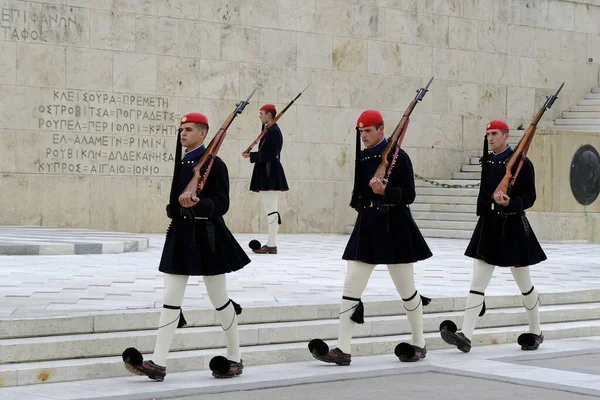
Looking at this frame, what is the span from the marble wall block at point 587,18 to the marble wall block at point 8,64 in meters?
11.9

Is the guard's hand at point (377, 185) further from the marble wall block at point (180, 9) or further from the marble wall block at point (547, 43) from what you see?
the marble wall block at point (547, 43)

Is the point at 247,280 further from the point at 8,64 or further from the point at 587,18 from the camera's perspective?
the point at 587,18

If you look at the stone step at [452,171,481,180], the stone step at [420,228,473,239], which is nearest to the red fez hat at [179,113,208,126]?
the stone step at [420,228,473,239]

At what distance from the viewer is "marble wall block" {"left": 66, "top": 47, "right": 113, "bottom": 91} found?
16.5 metres

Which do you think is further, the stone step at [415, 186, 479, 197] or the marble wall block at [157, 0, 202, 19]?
the stone step at [415, 186, 479, 197]

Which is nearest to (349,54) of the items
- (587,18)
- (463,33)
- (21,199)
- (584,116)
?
(463,33)

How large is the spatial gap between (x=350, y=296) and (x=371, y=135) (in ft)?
3.84

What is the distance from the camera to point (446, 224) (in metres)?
18.4

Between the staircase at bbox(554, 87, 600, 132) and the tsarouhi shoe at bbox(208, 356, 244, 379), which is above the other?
the staircase at bbox(554, 87, 600, 132)

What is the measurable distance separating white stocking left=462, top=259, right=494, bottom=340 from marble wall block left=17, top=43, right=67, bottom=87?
31.4 feet

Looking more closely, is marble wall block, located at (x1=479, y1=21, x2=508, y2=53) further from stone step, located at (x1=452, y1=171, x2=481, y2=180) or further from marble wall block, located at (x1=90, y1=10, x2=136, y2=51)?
marble wall block, located at (x1=90, y1=10, x2=136, y2=51)

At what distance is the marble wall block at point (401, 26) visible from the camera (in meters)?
19.9

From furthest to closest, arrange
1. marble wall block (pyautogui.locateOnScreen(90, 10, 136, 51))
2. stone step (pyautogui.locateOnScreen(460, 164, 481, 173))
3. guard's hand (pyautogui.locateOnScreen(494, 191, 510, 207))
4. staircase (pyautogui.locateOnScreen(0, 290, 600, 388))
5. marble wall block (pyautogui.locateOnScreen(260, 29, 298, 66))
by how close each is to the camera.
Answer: stone step (pyautogui.locateOnScreen(460, 164, 481, 173)), marble wall block (pyautogui.locateOnScreen(260, 29, 298, 66)), marble wall block (pyautogui.locateOnScreen(90, 10, 136, 51)), guard's hand (pyautogui.locateOnScreen(494, 191, 510, 207)), staircase (pyautogui.locateOnScreen(0, 290, 600, 388))

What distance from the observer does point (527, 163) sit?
338 inches
